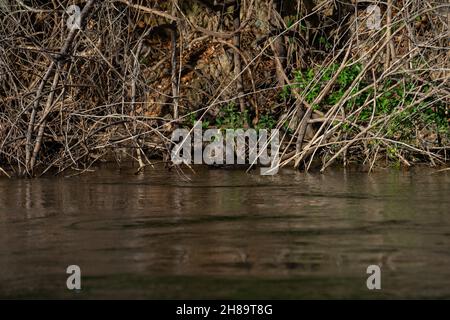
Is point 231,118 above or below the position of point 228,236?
above

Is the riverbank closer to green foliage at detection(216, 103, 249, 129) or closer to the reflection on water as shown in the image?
green foliage at detection(216, 103, 249, 129)

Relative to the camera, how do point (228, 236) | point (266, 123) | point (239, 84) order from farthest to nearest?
point (239, 84) < point (266, 123) < point (228, 236)

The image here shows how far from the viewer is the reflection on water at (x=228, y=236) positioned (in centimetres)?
652

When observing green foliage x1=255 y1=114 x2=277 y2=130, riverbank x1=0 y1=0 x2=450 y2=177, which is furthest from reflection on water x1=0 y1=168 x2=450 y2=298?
green foliage x1=255 y1=114 x2=277 y2=130

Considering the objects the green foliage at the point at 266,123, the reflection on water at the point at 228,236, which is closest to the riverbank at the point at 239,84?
the green foliage at the point at 266,123

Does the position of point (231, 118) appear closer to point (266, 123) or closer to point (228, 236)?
point (266, 123)

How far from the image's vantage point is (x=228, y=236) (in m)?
8.18

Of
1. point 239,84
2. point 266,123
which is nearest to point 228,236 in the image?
point 266,123

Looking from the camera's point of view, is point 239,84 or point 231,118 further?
point 239,84

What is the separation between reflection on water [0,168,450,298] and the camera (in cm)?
652

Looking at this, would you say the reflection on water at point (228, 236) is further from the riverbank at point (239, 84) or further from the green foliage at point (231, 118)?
the green foliage at point (231, 118)

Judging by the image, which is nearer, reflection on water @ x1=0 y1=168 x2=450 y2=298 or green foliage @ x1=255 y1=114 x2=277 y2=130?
reflection on water @ x1=0 y1=168 x2=450 y2=298

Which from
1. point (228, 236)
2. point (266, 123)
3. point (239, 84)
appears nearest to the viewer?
point (228, 236)
